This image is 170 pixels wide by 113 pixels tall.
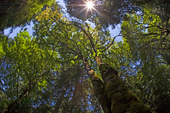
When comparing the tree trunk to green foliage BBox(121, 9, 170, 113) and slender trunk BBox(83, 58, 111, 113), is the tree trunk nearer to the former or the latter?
slender trunk BBox(83, 58, 111, 113)

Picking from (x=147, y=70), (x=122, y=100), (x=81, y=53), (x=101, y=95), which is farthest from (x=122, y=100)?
(x=147, y=70)

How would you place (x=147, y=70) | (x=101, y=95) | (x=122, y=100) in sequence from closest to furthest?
(x=122, y=100) < (x=101, y=95) < (x=147, y=70)

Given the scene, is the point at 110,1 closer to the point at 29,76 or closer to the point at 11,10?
the point at 11,10

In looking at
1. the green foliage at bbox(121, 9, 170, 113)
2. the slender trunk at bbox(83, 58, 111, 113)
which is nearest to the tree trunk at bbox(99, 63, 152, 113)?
the slender trunk at bbox(83, 58, 111, 113)

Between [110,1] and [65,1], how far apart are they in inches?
214

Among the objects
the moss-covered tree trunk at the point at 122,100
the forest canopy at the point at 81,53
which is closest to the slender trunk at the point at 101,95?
the forest canopy at the point at 81,53

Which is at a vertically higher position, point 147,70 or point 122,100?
point 147,70

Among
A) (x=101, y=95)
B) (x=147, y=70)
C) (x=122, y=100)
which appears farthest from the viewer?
(x=147, y=70)

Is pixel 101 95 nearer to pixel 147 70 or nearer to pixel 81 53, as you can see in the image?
pixel 81 53

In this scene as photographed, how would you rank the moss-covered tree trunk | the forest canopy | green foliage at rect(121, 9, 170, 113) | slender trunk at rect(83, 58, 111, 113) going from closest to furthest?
1. the moss-covered tree trunk
2. slender trunk at rect(83, 58, 111, 113)
3. the forest canopy
4. green foliage at rect(121, 9, 170, 113)

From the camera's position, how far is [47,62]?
8133mm

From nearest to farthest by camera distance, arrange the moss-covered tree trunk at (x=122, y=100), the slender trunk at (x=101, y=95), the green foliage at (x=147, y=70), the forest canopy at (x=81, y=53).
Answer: the moss-covered tree trunk at (x=122, y=100), the slender trunk at (x=101, y=95), the forest canopy at (x=81, y=53), the green foliage at (x=147, y=70)

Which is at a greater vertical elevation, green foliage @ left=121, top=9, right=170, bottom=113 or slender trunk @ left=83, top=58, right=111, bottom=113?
green foliage @ left=121, top=9, right=170, bottom=113

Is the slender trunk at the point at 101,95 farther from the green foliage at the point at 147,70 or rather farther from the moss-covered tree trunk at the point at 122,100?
the green foliage at the point at 147,70
